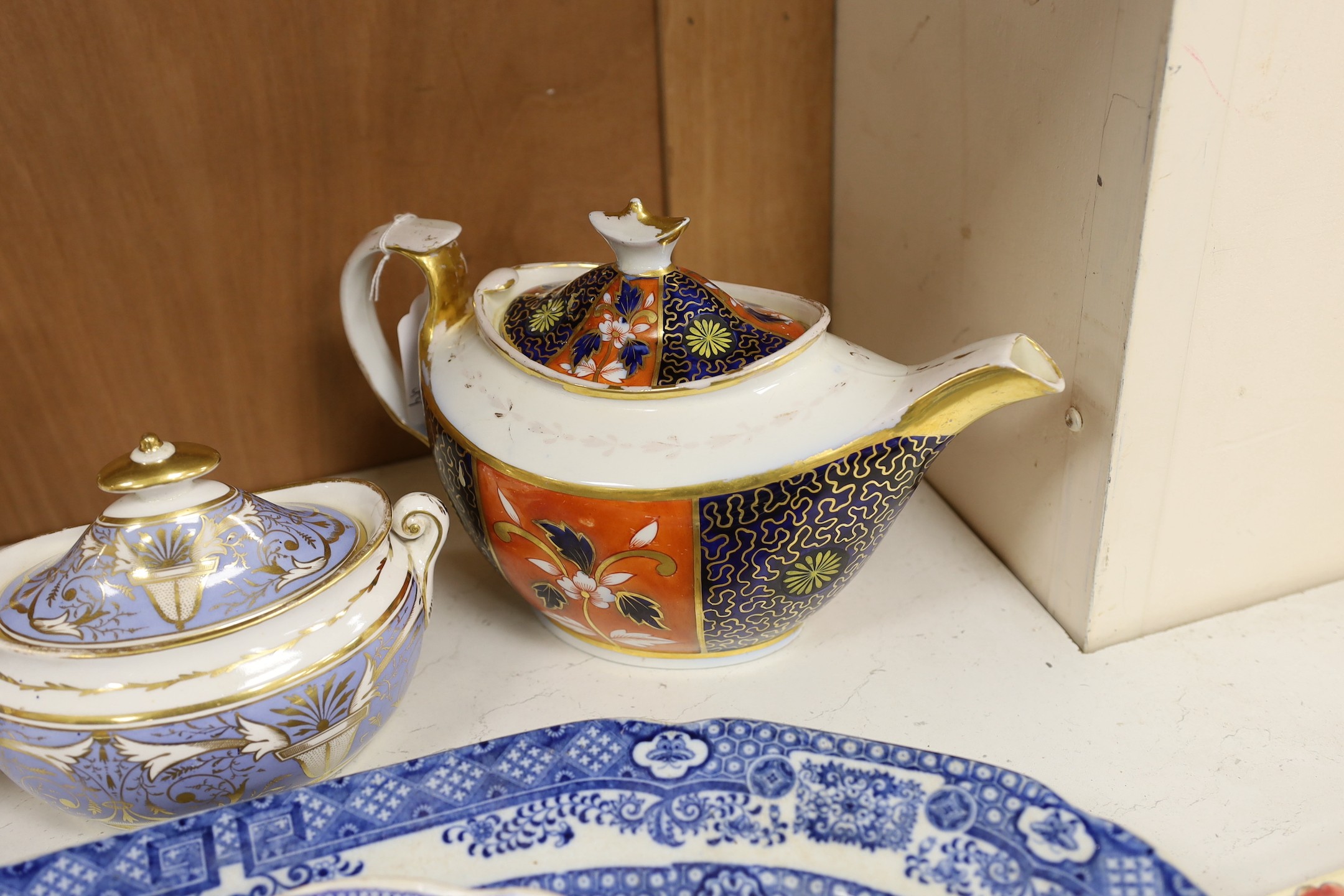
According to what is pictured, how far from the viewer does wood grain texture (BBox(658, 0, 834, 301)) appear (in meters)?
0.82

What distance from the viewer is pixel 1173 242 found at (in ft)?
1.85

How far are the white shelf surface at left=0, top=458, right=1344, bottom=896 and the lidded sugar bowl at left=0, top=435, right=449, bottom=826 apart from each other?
9cm

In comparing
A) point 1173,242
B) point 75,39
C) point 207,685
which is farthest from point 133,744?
point 1173,242

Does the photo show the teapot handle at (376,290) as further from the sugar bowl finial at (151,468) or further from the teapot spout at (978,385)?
the teapot spout at (978,385)

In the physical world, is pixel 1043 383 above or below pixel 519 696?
above

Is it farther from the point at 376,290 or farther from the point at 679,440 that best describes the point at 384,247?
the point at 679,440

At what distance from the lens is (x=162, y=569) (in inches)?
20.9

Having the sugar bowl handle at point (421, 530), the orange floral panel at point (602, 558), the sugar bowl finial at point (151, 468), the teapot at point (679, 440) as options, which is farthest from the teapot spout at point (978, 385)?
the sugar bowl finial at point (151, 468)

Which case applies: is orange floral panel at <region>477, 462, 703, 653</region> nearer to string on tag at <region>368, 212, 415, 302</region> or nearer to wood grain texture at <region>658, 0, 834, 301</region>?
string on tag at <region>368, 212, 415, 302</region>

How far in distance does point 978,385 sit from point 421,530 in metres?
0.32

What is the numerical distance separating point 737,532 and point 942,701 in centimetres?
20

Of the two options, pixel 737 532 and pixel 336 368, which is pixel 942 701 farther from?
pixel 336 368

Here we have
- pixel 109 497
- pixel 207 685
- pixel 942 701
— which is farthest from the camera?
pixel 109 497

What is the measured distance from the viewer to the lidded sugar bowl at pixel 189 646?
50cm
